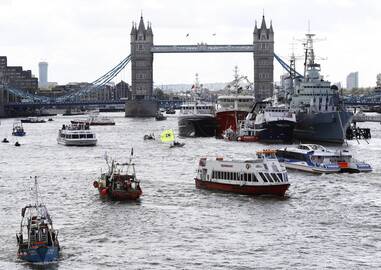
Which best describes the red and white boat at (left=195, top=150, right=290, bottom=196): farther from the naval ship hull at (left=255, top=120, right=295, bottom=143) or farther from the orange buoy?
the naval ship hull at (left=255, top=120, right=295, bottom=143)

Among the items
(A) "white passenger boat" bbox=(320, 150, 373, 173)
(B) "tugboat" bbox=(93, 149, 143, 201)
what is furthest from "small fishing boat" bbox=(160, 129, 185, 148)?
(B) "tugboat" bbox=(93, 149, 143, 201)

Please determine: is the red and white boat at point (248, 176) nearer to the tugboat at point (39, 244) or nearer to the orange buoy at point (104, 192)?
the orange buoy at point (104, 192)

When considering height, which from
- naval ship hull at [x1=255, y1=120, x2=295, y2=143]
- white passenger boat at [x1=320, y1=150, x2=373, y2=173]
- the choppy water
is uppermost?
naval ship hull at [x1=255, y1=120, x2=295, y2=143]

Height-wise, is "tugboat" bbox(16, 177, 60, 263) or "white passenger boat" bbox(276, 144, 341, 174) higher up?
"white passenger boat" bbox(276, 144, 341, 174)

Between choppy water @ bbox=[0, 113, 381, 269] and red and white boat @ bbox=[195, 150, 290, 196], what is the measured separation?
0.79 m

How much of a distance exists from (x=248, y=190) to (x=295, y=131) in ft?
195

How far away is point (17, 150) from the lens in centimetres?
9894

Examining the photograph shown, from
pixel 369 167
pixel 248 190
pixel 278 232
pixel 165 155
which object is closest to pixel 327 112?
pixel 165 155

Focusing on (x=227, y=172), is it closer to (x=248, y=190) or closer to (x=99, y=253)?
(x=248, y=190)

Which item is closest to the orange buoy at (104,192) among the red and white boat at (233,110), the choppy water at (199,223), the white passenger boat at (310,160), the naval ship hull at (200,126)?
the choppy water at (199,223)

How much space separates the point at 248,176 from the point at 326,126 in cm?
5304

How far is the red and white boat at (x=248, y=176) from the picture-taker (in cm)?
5525

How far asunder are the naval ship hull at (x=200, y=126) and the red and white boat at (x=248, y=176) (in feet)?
217

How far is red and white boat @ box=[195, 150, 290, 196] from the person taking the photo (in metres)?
55.2
